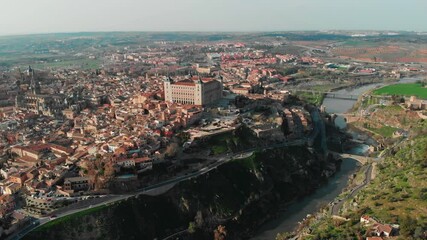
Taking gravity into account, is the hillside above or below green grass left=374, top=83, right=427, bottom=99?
above

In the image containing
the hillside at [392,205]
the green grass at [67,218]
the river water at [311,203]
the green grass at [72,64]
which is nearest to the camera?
the hillside at [392,205]

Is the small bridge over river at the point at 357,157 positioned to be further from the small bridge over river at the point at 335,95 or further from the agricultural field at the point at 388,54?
the agricultural field at the point at 388,54

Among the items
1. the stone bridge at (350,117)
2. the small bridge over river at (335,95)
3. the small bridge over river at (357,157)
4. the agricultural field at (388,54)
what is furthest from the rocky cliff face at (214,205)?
the agricultural field at (388,54)

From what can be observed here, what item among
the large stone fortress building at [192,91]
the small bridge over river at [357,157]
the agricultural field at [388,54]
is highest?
the large stone fortress building at [192,91]

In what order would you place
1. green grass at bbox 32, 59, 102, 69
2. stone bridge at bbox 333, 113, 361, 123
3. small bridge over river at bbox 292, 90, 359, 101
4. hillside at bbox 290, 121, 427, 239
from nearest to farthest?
hillside at bbox 290, 121, 427, 239 → stone bridge at bbox 333, 113, 361, 123 → small bridge over river at bbox 292, 90, 359, 101 → green grass at bbox 32, 59, 102, 69

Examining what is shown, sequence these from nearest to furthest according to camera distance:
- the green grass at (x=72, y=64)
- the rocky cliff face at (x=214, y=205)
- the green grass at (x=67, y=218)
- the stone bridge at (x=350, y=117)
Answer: the green grass at (x=67, y=218), the rocky cliff face at (x=214, y=205), the stone bridge at (x=350, y=117), the green grass at (x=72, y=64)

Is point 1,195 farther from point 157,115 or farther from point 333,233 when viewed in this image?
point 333,233

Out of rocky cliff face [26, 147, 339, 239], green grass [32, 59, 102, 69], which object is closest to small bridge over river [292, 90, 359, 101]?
rocky cliff face [26, 147, 339, 239]

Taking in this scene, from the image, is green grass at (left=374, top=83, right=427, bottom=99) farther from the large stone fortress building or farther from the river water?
the large stone fortress building
